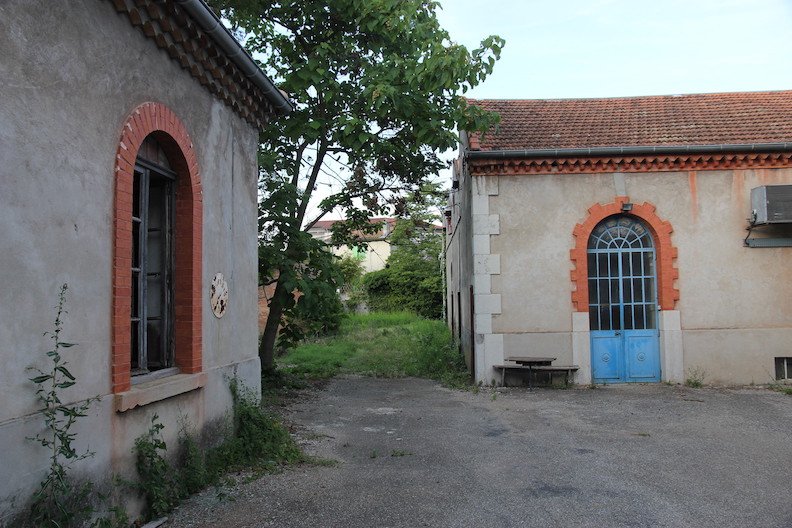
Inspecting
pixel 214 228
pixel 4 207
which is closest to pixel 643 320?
pixel 214 228

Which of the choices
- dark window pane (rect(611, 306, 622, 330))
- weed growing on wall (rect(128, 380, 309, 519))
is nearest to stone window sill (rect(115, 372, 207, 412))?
weed growing on wall (rect(128, 380, 309, 519))

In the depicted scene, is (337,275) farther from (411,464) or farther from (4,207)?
(4,207)

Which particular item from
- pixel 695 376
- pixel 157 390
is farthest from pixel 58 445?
pixel 695 376

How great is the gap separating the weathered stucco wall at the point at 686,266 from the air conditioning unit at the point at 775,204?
449 mm

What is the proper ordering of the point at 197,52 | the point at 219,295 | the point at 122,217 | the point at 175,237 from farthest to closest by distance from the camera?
1. the point at 219,295
2. the point at 175,237
3. the point at 197,52
4. the point at 122,217

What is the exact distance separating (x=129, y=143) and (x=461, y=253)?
37.8 feet

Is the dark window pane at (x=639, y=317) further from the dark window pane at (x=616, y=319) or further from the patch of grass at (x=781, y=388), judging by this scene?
the patch of grass at (x=781, y=388)

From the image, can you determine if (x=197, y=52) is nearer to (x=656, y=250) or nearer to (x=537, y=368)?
(x=537, y=368)

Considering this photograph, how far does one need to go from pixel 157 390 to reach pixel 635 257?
363 inches

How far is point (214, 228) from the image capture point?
19.2 feet

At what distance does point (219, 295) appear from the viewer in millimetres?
5953

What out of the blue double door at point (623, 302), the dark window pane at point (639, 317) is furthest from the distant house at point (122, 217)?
the dark window pane at point (639, 317)

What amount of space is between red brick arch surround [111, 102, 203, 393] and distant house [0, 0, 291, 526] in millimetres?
13

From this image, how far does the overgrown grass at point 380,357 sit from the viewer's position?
13.6m
